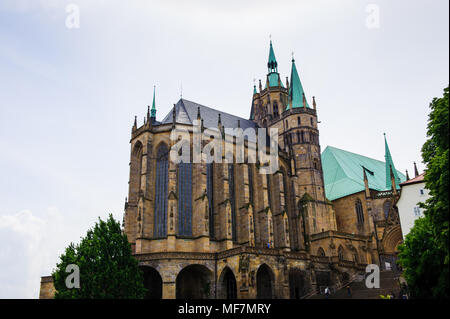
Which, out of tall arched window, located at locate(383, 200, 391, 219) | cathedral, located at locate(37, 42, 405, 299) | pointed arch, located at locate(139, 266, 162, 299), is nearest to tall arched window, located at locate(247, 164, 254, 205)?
cathedral, located at locate(37, 42, 405, 299)

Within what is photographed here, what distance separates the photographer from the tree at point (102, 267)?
2736cm

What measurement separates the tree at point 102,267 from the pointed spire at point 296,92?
3132cm

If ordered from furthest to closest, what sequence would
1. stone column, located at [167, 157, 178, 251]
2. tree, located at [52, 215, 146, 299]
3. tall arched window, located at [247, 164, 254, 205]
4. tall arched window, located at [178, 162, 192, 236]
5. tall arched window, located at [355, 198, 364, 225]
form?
tall arched window, located at [355, 198, 364, 225]
tall arched window, located at [247, 164, 254, 205]
tall arched window, located at [178, 162, 192, 236]
stone column, located at [167, 157, 178, 251]
tree, located at [52, 215, 146, 299]

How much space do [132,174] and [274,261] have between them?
16526 mm

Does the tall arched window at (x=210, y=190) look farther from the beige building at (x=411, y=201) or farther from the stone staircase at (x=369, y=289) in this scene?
the beige building at (x=411, y=201)

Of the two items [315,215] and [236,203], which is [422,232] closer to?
[236,203]

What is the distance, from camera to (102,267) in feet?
91.7

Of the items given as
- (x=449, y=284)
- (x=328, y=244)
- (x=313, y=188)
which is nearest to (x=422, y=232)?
(x=449, y=284)

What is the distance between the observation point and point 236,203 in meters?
41.1

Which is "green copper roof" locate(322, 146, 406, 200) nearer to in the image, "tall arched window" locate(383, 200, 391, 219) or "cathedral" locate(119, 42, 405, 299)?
"cathedral" locate(119, 42, 405, 299)

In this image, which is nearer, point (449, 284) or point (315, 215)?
point (449, 284)

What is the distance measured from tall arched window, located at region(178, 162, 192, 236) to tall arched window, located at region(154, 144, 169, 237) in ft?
4.30

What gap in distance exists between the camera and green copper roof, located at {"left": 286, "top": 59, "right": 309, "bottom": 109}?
5396 cm

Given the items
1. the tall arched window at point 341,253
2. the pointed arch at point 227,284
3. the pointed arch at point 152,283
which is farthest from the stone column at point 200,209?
the tall arched window at point 341,253
